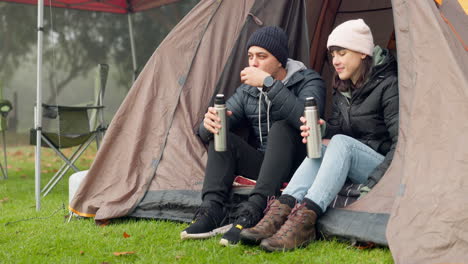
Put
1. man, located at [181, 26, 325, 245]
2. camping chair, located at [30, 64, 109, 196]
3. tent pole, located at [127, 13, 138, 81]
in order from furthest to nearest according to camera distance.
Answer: tent pole, located at [127, 13, 138, 81] < camping chair, located at [30, 64, 109, 196] < man, located at [181, 26, 325, 245]

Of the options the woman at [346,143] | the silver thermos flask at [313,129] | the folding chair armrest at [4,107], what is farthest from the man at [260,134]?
the folding chair armrest at [4,107]

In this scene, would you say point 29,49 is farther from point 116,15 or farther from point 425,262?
point 425,262

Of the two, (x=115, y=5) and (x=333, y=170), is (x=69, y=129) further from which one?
(x=333, y=170)

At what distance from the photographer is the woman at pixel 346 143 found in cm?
249

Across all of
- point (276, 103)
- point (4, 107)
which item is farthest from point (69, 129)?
point (276, 103)

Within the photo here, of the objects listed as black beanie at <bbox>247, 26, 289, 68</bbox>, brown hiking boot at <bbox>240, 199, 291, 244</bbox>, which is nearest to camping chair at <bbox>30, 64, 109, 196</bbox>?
black beanie at <bbox>247, 26, 289, 68</bbox>

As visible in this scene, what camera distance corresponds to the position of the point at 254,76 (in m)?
2.81

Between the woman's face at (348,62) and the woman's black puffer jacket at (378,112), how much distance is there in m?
0.08

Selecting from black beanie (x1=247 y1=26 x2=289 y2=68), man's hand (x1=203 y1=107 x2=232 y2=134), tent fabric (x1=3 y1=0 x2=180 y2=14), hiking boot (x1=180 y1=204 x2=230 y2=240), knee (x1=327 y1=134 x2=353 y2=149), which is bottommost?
hiking boot (x1=180 y1=204 x2=230 y2=240)

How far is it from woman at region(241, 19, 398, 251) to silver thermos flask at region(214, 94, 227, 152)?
373mm

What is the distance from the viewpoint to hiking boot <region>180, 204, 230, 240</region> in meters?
2.68

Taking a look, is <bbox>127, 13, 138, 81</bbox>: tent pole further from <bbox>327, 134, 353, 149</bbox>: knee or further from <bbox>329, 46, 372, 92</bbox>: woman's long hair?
<bbox>327, 134, 353, 149</bbox>: knee

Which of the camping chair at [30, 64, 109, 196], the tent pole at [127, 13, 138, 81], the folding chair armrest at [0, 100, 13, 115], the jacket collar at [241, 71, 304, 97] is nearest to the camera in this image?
the jacket collar at [241, 71, 304, 97]

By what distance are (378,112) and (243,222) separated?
806mm
